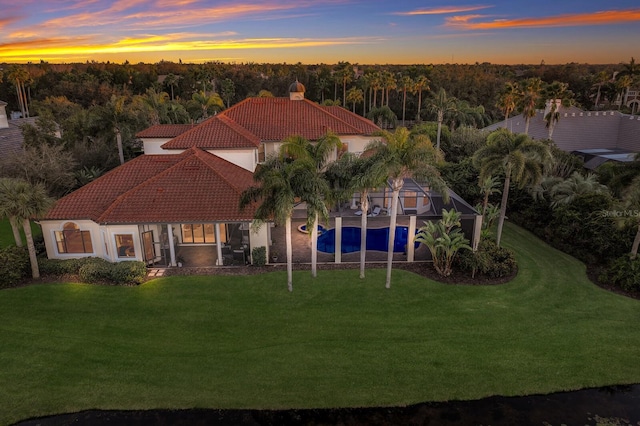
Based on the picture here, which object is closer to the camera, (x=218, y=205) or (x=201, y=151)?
(x=218, y=205)

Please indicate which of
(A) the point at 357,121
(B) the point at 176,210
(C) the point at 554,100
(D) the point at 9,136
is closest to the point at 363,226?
(B) the point at 176,210

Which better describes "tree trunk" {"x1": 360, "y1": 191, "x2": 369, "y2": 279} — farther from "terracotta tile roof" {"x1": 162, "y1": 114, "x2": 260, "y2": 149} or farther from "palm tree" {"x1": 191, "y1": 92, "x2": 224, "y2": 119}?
"palm tree" {"x1": 191, "y1": 92, "x2": 224, "y2": 119}

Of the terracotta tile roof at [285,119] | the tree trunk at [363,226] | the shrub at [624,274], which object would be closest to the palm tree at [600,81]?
the terracotta tile roof at [285,119]

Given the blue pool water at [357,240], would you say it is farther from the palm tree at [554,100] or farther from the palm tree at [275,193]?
the palm tree at [554,100]

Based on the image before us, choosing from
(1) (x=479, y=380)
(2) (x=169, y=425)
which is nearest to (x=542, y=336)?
(1) (x=479, y=380)

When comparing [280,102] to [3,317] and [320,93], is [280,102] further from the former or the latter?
[320,93]
